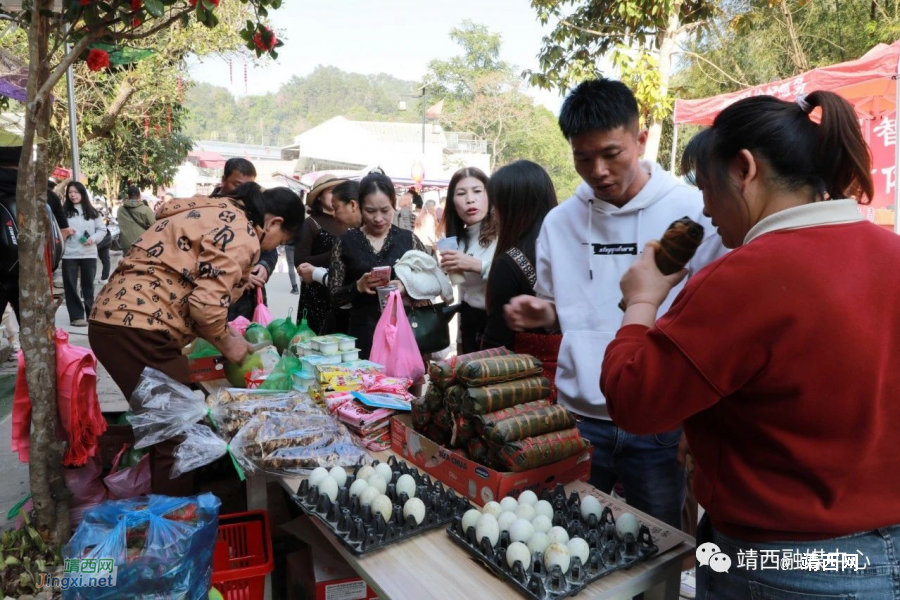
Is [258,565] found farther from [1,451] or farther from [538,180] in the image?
[1,451]

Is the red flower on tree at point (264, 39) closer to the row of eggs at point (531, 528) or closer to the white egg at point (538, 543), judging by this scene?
the row of eggs at point (531, 528)

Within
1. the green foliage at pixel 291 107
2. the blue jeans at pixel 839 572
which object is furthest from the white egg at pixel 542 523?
the green foliage at pixel 291 107

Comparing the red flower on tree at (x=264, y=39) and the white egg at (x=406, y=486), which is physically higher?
the red flower on tree at (x=264, y=39)

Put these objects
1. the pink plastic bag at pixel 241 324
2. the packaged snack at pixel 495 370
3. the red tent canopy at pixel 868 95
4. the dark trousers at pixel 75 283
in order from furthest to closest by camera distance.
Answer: the dark trousers at pixel 75 283
the red tent canopy at pixel 868 95
the pink plastic bag at pixel 241 324
the packaged snack at pixel 495 370

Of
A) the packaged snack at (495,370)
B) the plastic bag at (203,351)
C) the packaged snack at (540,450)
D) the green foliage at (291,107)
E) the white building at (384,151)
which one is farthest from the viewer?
the green foliage at (291,107)

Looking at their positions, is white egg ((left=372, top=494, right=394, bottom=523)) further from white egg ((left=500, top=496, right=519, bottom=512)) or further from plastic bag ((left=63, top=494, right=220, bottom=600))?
plastic bag ((left=63, top=494, right=220, bottom=600))

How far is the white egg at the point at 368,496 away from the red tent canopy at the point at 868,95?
3.97 meters

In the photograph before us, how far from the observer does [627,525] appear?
55.7 inches

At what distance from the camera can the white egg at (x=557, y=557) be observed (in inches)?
49.9

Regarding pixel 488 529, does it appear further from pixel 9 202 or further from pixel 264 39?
pixel 9 202

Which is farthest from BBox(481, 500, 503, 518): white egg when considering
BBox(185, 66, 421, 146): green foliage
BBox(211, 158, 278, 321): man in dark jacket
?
BBox(185, 66, 421, 146): green foliage

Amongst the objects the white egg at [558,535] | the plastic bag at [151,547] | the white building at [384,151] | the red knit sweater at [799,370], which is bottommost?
the plastic bag at [151,547]

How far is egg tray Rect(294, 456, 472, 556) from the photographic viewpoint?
1.44 m

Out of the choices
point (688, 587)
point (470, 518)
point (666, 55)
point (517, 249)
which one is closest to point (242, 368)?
point (517, 249)
